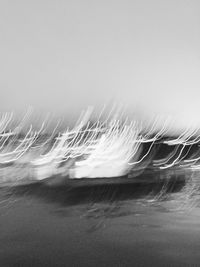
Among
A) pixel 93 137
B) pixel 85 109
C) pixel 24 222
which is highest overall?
pixel 85 109

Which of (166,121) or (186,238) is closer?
(186,238)

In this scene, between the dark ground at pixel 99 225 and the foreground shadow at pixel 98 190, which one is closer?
the dark ground at pixel 99 225

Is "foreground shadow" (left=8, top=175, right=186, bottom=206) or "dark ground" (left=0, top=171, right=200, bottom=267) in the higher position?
"foreground shadow" (left=8, top=175, right=186, bottom=206)

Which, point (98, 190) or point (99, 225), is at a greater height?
point (98, 190)

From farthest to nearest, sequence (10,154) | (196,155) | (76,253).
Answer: (196,155)
(10,154)
(76,253)

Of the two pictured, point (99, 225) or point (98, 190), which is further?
point (98, 190)

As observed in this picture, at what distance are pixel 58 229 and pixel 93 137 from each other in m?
0.74

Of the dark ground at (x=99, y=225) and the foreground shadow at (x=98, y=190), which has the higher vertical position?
the foreground shadow at (x=98, y=190)

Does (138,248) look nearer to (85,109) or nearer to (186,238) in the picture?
(186,238)

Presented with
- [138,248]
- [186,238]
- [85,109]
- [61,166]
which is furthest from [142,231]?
[85,109]

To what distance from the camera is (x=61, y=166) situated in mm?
3135

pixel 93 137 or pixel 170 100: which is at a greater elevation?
pixel 170 100

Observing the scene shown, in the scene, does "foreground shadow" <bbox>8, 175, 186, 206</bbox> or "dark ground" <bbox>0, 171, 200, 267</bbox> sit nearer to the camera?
"dark ground" <bbox>0, 171, 200, 267</bbox>

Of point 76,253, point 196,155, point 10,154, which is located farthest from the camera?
point 196,155
